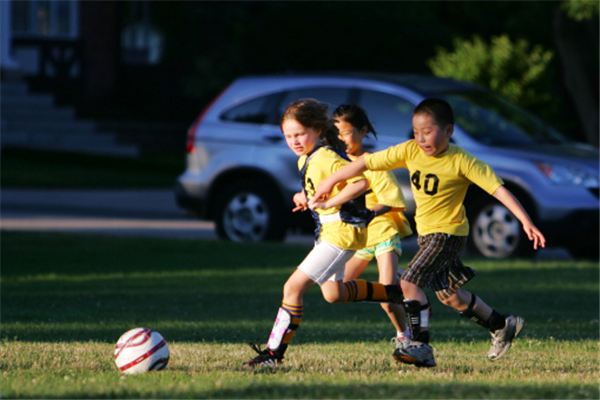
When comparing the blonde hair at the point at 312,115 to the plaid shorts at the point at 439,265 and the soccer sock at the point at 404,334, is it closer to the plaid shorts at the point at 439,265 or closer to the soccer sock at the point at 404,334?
the plaid shorts at the point at 439,265

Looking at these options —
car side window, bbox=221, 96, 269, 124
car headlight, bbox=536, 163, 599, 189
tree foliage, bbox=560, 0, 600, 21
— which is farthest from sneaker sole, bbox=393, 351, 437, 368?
tree foliage, bbox=560, 0, 600, 21

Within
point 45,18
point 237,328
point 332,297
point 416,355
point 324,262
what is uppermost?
point 45,18

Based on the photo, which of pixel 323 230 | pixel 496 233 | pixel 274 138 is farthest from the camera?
pixel 274 138

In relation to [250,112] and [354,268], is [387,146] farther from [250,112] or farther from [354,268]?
[354,268]

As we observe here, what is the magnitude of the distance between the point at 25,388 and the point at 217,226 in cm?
768

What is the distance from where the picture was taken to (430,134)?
5.21m

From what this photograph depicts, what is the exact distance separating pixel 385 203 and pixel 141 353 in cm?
167

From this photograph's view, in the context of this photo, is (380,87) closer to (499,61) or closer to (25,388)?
(499,61)

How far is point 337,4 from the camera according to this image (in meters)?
29.6

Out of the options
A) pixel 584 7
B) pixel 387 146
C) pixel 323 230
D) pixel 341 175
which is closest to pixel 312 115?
pixel 341 175

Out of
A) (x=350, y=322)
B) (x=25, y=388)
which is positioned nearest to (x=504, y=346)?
(x=350, y=322)

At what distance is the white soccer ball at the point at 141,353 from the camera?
201 inches

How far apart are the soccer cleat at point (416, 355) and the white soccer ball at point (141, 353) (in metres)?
1.28

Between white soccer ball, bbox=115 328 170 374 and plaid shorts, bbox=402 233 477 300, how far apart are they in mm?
1431
